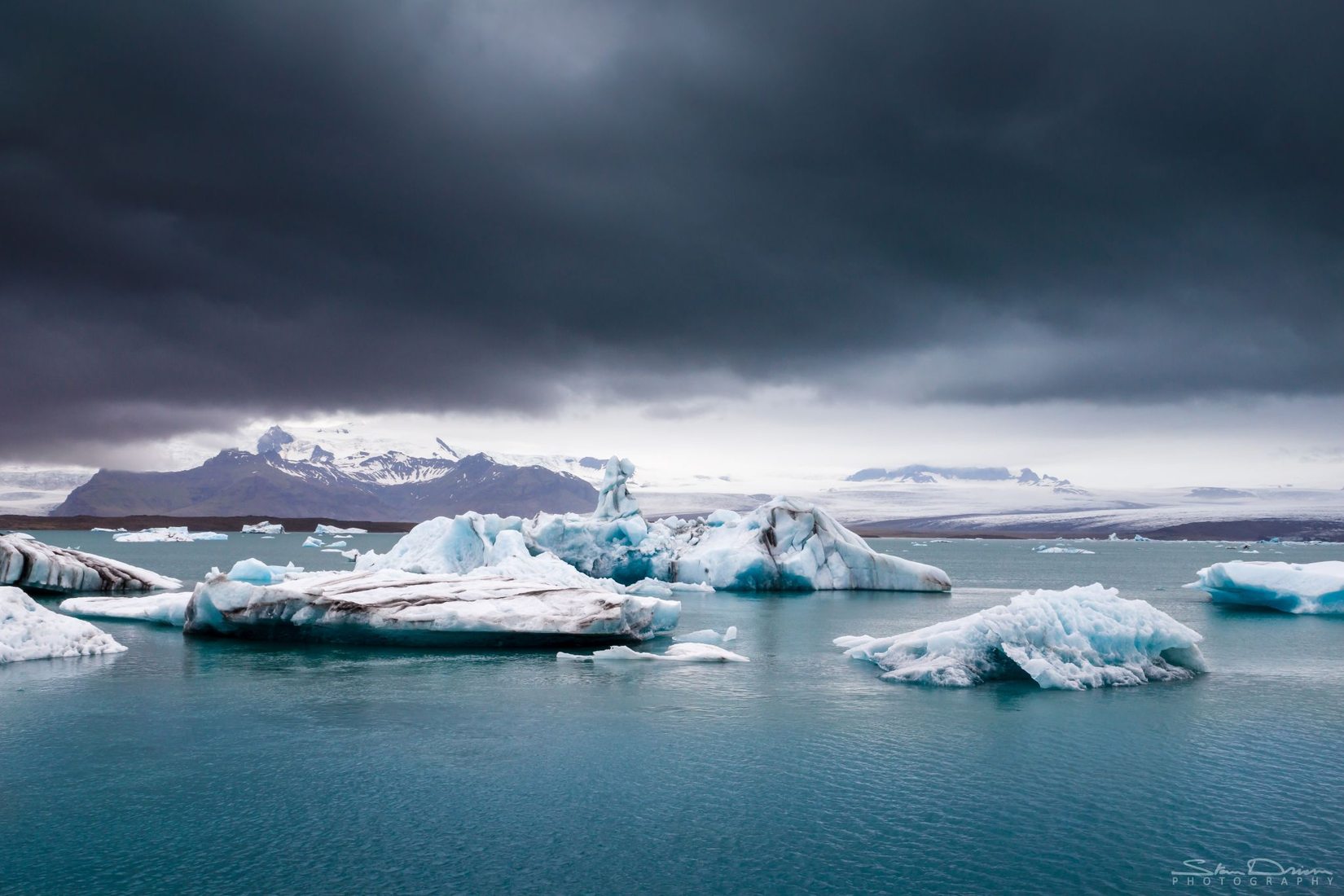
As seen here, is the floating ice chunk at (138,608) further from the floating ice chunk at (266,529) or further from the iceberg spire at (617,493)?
the floating ice chunk at (266,529)

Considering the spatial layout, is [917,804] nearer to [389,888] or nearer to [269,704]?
[389,888]

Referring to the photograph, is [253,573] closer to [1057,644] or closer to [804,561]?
[804,561]

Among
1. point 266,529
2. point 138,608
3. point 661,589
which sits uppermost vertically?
point 138,608

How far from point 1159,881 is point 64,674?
54.7 feet

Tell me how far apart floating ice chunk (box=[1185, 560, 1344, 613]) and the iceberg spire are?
2280 cm

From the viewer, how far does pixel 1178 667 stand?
16.7 meters

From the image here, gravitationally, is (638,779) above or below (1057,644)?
below

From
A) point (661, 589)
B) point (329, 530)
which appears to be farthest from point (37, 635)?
point (329, 530)

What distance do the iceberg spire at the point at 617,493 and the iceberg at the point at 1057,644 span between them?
2511cm

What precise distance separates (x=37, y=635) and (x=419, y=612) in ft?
22.7

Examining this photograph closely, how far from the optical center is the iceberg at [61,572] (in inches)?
1110

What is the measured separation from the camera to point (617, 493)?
4088cm

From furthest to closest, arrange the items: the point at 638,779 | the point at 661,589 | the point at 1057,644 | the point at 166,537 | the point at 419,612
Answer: the point at 166,537
the point at 661,589
the point at 419,612
the point at 1057,644
the point at 638,779

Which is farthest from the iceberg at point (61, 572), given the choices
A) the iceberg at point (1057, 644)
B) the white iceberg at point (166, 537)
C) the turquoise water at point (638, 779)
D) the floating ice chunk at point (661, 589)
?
the white iceberg at point (166, 537)
